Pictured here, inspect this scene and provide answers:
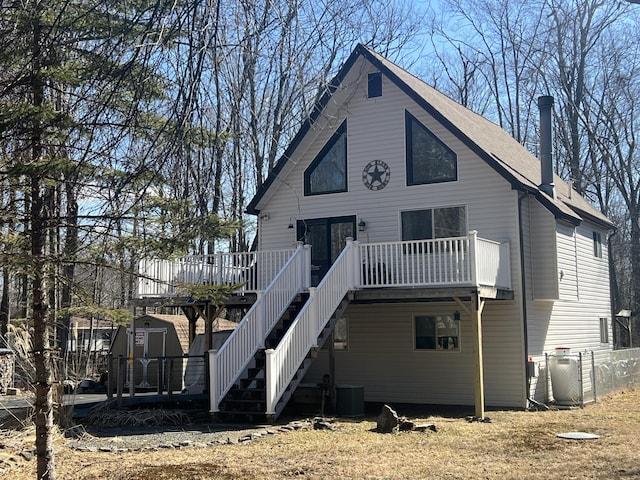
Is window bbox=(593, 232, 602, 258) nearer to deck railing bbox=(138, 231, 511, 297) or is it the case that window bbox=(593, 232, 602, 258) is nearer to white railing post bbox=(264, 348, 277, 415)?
deck railing bbox=(138, 231, 511, 297)

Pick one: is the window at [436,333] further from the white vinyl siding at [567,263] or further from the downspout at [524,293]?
the white vinyl siding at [567,263]

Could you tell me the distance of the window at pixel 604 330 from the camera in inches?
854

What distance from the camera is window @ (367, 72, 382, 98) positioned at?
18.1 meters

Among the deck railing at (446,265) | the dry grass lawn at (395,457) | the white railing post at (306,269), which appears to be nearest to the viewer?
the dry grass lawn at (395,457)

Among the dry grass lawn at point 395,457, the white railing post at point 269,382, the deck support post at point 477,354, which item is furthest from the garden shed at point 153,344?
the dry grass lawn at point 395,457

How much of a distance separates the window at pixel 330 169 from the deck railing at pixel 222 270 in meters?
2.09

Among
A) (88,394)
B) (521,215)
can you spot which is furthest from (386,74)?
(88,394)

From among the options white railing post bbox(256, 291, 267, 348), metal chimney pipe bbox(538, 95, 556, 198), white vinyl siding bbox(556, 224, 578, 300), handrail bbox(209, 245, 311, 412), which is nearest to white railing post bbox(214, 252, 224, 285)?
handrail bbox(209, 245, 311, 412)

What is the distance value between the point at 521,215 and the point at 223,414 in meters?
7.88

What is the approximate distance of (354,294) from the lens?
15359mm

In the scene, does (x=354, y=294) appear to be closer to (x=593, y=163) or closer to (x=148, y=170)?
(x=148, y=170)

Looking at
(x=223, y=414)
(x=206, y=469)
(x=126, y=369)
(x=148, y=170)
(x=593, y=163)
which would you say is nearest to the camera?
(x=148, y=170)

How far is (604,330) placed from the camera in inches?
865

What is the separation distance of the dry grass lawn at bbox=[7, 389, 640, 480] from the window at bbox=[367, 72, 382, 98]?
868 centimetres
